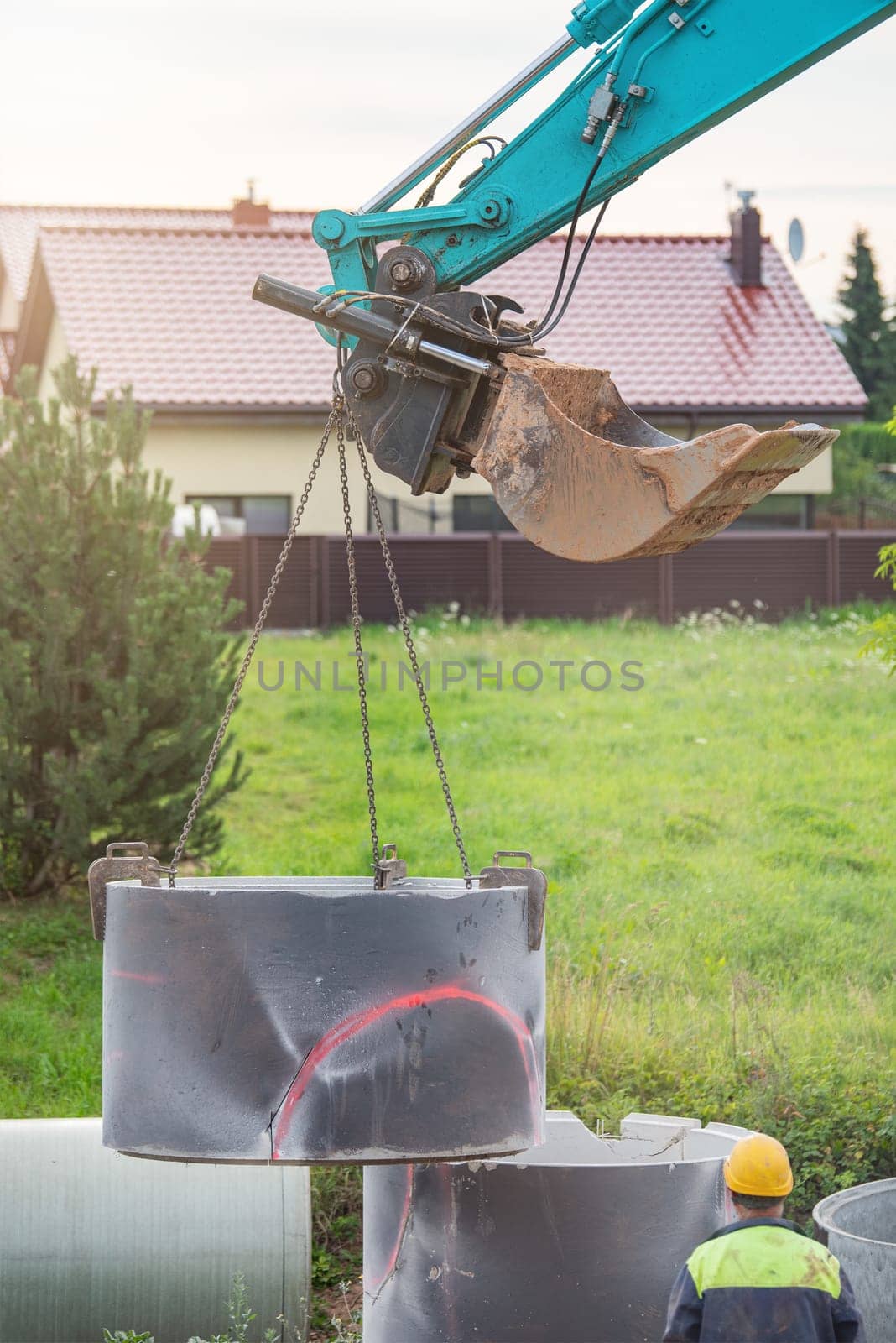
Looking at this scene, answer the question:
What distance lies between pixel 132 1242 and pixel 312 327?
1937cm

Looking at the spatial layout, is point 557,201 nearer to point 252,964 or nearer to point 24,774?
point 252,964

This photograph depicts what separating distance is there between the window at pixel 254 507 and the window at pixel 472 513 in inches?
92.9

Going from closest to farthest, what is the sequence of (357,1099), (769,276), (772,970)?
1. (357,1099)
2. (772,970)
3. (769,276)

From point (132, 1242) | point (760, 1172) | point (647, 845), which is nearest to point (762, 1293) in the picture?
point (760, 1172)

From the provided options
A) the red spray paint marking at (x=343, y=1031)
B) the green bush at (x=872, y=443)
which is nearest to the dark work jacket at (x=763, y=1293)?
the red spray paint marking at (x=343, y=1031)

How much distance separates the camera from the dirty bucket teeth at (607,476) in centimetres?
416

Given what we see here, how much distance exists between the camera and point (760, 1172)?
3787 millimetres

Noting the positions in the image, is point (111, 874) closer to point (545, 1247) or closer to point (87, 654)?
point (545, 1247)

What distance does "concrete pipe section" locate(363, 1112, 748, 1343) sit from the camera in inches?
198

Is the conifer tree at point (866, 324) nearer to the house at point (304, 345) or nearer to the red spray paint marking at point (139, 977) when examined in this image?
the house at point (304, 345)

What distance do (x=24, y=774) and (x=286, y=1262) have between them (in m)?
4.47

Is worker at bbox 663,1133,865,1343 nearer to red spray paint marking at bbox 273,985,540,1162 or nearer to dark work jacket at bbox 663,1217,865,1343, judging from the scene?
dark work jacket at bbox 663,1217,865,1343

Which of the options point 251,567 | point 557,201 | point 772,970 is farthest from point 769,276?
point 557,201

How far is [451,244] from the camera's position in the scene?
478cm
